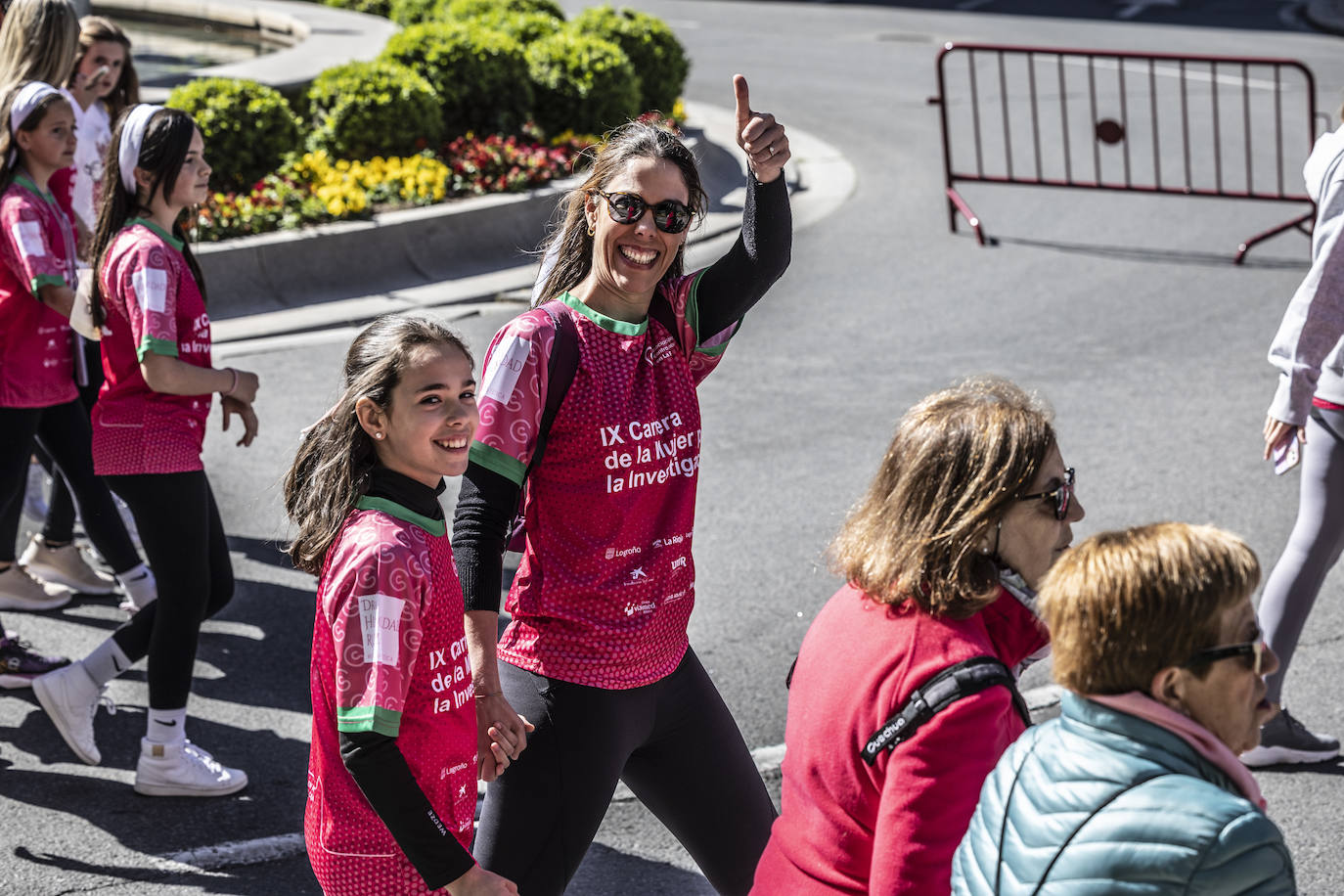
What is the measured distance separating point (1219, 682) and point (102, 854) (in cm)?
341

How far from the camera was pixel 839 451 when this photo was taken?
763cm

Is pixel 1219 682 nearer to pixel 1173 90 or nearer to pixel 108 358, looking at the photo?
pixel 108 358

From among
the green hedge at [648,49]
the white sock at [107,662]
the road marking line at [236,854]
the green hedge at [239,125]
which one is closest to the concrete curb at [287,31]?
the green hedge at [239,125]

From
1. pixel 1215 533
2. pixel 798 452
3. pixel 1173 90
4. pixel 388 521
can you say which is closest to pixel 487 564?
pixel 388 521

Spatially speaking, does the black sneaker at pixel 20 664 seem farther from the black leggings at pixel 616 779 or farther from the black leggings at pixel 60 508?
the black leggings at pixel 616 779

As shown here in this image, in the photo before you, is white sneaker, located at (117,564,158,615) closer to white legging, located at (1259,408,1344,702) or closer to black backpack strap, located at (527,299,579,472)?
black backpack strap, located at (527,299,579,472)

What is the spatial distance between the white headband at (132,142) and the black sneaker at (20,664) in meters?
1.82

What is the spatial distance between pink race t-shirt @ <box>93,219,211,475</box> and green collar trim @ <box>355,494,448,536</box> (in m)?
1.82

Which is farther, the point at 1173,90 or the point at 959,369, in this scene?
the point at 1173,90

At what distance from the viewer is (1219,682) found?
2.22 meters

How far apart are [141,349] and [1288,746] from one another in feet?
12.1

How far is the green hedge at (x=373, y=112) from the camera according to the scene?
11.6 meters

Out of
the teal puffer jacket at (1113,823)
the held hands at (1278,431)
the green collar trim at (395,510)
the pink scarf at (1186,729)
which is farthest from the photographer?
the held hands at (1278,431)

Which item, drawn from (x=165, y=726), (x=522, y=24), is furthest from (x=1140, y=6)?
(x=165, y=726)
